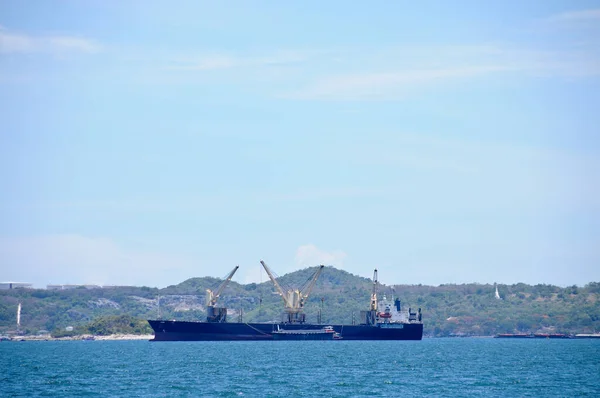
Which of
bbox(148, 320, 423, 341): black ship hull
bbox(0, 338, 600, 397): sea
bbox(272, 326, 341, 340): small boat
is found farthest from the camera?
bbox(272, 326, 341, 340): small boat

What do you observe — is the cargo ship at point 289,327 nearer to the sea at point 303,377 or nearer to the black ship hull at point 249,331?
the black ship hull at point 249,331

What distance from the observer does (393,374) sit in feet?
245

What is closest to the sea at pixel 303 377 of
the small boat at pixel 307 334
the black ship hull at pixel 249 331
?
the black ship hull at pixel 249 331

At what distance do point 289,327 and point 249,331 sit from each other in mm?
8312

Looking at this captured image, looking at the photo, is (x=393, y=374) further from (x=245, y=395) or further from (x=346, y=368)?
(x=245, y=395)

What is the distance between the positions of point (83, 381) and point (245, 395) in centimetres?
1697

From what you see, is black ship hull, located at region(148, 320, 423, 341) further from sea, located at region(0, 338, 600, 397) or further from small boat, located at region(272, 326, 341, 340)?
sea, located at region(0, 338, 600, 397)

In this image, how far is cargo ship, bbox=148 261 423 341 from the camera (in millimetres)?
142875

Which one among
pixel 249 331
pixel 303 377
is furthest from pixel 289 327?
pixel 303 377

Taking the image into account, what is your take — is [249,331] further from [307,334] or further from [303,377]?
[303,377]

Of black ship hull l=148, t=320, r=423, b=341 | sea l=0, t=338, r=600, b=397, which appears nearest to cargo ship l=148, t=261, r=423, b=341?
black ship hull l=148, t=320, r=423, b=341

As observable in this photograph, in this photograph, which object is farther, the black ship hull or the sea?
the black ship hull

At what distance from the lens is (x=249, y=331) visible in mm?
148875

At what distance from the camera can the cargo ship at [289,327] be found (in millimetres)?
142875
